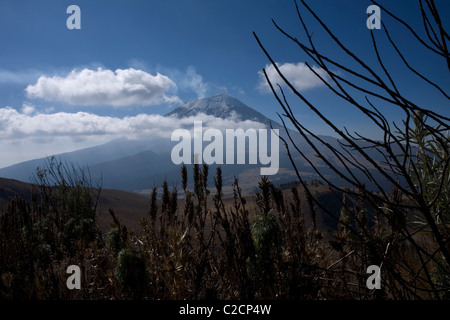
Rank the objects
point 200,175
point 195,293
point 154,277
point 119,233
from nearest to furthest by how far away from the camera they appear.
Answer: point 195,293, point 154,277, point 119,233, point 200,175

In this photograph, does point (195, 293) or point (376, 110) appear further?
point (195, 293)

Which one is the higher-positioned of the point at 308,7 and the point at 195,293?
the point at 308,7

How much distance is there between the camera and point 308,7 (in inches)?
39.8

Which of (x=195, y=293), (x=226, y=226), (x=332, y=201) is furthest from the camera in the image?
(x=332, y=201)

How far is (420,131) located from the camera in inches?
77.2

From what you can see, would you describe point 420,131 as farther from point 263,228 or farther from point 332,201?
point 332,201
